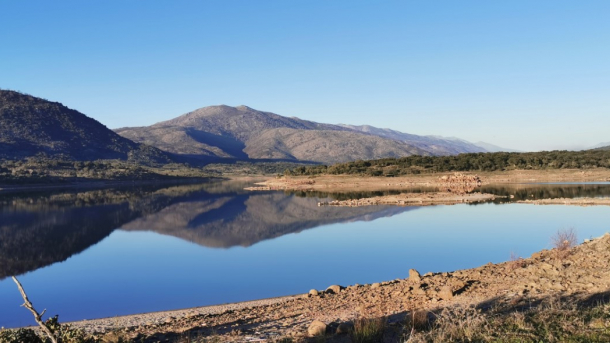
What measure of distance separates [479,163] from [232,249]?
197 feet

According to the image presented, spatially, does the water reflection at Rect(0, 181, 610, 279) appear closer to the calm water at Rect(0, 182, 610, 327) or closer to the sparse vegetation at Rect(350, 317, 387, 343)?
the calm water at Rect(0, 182, 610, 327)

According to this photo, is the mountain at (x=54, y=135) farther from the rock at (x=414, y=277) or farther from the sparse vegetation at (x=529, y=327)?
the sparse vegetation at (x=529, y=327)

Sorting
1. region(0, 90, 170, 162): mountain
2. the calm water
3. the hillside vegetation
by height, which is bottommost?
the calm water

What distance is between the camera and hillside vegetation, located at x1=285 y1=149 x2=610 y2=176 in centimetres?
6981

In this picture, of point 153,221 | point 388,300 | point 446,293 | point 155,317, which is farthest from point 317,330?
point 153,221

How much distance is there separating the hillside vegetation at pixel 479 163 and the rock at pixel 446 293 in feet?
210

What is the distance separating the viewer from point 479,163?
244 feet

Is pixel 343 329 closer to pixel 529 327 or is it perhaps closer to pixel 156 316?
pixel 529 327

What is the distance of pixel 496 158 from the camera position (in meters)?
75.6

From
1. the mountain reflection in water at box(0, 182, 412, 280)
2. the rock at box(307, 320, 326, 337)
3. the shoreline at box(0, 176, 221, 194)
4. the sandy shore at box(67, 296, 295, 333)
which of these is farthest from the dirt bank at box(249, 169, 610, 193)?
the rock at box(307, 320, 326, 337)

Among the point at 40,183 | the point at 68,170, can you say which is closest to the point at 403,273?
the point at 40,183

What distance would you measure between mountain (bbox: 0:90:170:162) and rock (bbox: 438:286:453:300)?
142 metres

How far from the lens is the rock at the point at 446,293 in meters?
10.0

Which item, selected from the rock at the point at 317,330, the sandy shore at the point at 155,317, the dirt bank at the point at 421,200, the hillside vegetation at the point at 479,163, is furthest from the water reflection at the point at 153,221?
the hillside vegetation at the point at 479,163
